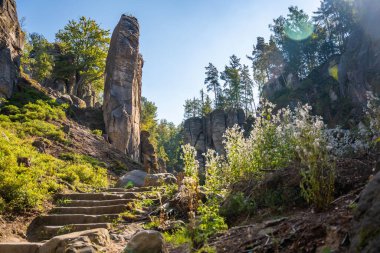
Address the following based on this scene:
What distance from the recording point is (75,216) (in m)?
7.65

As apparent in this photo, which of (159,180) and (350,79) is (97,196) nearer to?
(159,180)

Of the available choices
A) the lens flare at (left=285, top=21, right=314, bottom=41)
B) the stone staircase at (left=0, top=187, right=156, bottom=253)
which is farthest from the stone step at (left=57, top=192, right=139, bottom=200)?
the lens flare at (left=285, top=21, right=314, bottom=41)

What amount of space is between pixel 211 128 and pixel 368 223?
5233cm

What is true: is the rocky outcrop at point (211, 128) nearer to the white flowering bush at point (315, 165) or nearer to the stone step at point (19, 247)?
the stone step at point (19, 247)

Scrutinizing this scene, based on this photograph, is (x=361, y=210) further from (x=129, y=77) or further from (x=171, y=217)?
(x=129, y=77)

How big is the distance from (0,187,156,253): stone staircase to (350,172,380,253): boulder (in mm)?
5101

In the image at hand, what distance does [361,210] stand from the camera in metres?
2.26

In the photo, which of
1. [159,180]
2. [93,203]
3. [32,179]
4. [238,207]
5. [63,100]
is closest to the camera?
[238,207]

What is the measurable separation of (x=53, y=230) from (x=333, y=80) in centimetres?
4262

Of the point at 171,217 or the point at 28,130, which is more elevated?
the point at 28,130

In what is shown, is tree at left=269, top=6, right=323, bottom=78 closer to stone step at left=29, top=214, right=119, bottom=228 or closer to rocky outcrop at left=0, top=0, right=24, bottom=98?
rocky outcrop at left=0, top=0, right=24, bottom=98

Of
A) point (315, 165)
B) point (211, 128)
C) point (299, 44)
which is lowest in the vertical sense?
point (315, 165)

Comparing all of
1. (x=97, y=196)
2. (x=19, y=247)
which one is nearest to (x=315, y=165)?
(x=19, y=247)

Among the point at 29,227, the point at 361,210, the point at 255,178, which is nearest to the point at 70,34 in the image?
the point at 29,227
